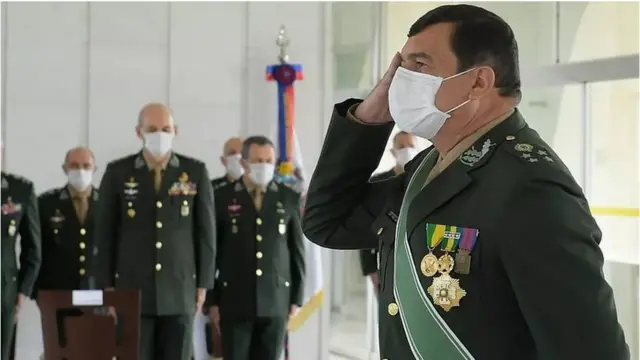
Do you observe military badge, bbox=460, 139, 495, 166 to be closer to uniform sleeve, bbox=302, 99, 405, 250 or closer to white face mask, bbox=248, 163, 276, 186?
uniform sleeve, bbox=302, 99, 405, 250

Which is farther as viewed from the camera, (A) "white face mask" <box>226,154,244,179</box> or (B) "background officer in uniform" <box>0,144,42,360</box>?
(A) "white face mask" <box>226,154,244,179</box>

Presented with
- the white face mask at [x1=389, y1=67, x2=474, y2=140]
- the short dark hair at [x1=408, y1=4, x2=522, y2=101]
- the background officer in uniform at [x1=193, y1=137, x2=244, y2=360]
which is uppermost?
the short dark hair at [x1=408, y1=4, x2=522, y2=101]

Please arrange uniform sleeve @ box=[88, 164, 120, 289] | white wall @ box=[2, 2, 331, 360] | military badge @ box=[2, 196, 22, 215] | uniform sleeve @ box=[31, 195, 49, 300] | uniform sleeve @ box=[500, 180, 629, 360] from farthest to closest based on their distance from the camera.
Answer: white wall @ box=[2, 2, 331, 360] → uniform sleeve @ box=[31, 195, 49, 300] → military badge @ box=[2, 196, 22, 215] → uniform sleeve @ box=[88, 164, 120, 289] → uniform sleeve @ box=[500, 180, 629, 360]

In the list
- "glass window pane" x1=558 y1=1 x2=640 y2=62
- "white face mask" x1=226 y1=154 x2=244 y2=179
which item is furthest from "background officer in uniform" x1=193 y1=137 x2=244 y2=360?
"glass window pane" x1=558 y1=1 x2=640 y2=62

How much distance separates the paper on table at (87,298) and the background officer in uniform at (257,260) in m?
0.92

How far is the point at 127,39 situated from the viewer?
4641mm

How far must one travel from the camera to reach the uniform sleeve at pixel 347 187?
142cm

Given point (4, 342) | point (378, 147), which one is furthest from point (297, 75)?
point (378, 147)

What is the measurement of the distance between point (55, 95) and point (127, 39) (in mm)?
545

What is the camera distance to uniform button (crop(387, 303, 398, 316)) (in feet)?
4.16

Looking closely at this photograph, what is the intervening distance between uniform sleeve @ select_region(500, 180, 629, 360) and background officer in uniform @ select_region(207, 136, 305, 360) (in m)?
3.10

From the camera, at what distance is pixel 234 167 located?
4664mm

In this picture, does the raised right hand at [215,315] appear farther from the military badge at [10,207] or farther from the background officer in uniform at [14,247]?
the military badge at [10,207]

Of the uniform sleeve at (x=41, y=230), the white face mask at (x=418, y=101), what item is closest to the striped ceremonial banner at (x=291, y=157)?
the uniform sleeve at (x=41, y=230)
